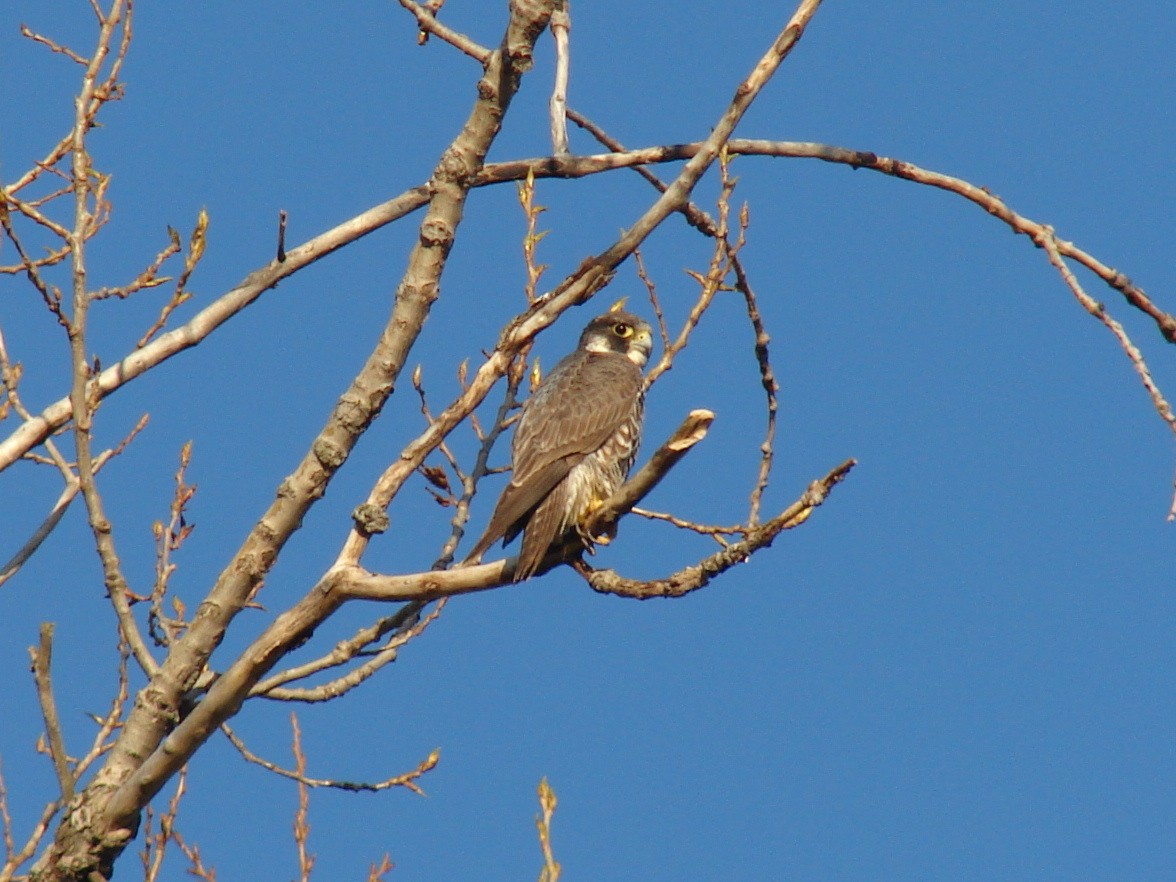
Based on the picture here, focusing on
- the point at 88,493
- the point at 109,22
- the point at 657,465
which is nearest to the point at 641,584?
the point at 657,465

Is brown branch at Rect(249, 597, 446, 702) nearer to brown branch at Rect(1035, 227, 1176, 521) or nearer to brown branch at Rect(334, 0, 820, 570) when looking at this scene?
brown branch at Rect(334, 0, 820, 570)

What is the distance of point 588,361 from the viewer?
598 centimetres

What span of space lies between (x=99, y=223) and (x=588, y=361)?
2529 mm

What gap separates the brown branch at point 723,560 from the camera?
3154 mm

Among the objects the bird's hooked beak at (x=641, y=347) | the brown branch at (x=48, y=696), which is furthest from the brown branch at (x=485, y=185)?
the bird's hooked beak at (x=641, y=347)

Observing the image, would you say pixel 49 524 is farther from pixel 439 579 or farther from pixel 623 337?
pixel 623 337

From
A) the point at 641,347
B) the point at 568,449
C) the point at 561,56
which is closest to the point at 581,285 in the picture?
the point at 561,56

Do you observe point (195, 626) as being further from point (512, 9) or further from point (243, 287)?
point (512, 9)

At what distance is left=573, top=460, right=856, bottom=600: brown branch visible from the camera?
3.15m

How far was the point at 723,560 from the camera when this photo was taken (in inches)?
133

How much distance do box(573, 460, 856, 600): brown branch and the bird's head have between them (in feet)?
9.43

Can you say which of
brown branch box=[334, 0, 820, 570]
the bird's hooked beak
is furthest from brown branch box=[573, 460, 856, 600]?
the bird's hooked beak

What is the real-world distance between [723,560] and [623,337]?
3367 millimetres

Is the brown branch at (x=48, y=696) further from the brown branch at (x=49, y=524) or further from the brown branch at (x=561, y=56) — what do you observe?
the brown branch at (x=561, y=56)
